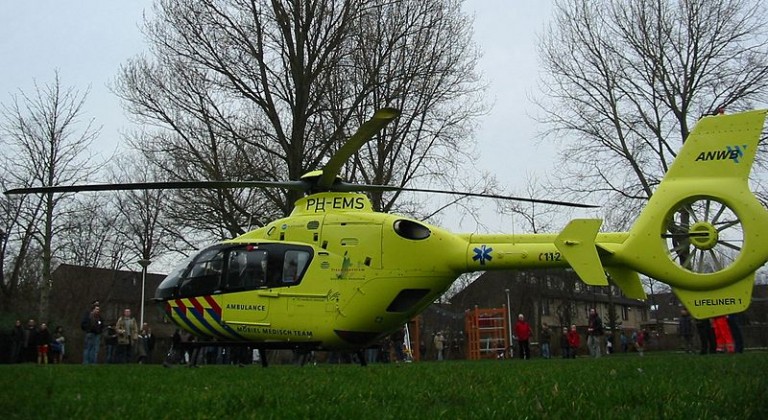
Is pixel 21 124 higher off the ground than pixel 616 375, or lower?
higher

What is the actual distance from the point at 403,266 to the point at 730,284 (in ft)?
18.5

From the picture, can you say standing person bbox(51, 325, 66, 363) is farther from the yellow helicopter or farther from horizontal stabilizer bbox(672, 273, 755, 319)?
horizontal stabilizer bbox(672, 273, 755, 319)

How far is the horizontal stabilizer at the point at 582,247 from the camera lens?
1166cm

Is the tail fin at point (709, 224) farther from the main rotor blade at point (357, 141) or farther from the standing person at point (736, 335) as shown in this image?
the standing person at point (736, 335)

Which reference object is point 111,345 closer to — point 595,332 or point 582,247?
point 595,332

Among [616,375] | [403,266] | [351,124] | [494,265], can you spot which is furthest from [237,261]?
[351,124]

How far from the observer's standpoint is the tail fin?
11156 millimetres

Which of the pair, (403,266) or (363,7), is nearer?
(403,266)

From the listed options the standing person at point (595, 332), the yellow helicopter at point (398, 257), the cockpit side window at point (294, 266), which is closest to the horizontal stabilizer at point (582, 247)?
the yellow helicopter at point (398, 257)

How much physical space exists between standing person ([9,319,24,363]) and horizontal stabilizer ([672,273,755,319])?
20263 millimetres

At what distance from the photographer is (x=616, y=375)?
779 cm

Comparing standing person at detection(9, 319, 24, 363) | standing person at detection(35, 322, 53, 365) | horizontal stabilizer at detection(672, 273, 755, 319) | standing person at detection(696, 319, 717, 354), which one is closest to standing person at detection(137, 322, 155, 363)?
standing person at detection(9, 319, 24, 363)

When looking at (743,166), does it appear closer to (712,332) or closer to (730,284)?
(730,284)

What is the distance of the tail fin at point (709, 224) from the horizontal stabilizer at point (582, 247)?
2.62ft
